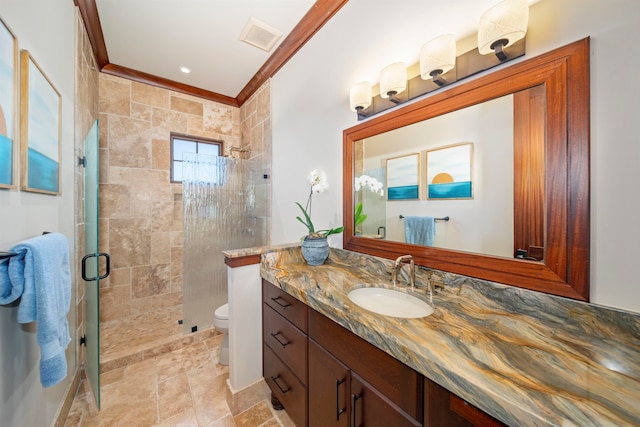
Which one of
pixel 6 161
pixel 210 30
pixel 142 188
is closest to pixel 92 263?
pixel 142 188

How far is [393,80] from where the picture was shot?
47.4 inches

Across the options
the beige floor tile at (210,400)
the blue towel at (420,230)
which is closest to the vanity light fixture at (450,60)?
the blue towel at (420,230)

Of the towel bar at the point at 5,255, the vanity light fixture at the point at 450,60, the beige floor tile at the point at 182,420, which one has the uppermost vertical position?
the vanity light fixture at the point at 450,60

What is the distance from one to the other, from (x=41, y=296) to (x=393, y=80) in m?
1.73

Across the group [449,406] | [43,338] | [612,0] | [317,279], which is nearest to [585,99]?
[612,0]

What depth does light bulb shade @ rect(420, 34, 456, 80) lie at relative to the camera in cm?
99

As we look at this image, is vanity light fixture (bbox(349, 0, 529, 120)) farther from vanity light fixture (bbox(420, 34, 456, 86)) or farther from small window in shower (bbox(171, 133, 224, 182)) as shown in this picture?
→ small window in shower (bbox(171, 133, 224, 182))

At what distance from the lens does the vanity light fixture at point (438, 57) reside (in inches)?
39.1

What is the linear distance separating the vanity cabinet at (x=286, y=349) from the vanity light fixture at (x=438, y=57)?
4.04 ft

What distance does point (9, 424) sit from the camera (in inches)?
32.0

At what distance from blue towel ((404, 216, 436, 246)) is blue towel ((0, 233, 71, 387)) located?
1504mm

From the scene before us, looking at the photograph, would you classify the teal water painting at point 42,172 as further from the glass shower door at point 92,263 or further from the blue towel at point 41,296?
the blue towel at point 41,296

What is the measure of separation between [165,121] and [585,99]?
3214 mm

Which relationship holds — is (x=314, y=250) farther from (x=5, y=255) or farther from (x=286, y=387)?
(x=5, y=255)
